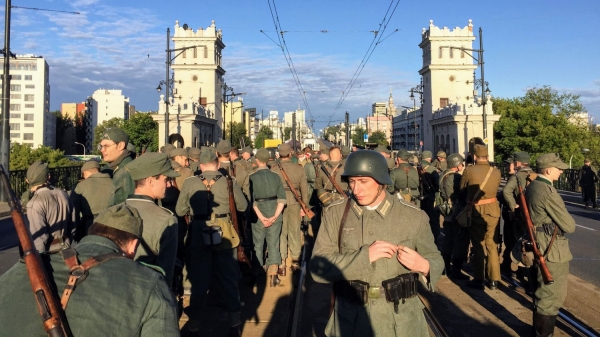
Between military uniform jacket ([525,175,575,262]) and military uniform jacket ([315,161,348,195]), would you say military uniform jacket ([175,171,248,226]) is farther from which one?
military uniform jacket ([315,161,348,195])

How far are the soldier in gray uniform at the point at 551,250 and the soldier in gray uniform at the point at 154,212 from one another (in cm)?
371

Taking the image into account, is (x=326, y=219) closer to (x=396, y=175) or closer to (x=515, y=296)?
(x=515, y=296)

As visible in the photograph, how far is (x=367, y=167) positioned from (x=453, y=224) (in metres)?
6.06

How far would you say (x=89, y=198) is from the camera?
600 cm

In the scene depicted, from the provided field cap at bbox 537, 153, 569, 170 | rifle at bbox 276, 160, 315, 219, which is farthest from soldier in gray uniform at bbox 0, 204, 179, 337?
rifle at bbox 276, 160, 315, 219

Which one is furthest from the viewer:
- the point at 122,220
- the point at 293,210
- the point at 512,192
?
the point at 293,210

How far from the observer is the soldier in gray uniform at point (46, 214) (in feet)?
17.0

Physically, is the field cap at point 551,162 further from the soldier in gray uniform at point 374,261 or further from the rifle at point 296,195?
the rifle at point 296,195

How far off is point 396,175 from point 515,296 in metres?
3.59

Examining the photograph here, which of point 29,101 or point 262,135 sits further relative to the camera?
point 29,101

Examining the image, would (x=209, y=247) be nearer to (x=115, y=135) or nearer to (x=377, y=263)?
(x=115, y=135)

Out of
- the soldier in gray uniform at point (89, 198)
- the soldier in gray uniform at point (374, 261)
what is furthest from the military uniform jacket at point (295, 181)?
the soldier in gray uniform at point (374, 261)

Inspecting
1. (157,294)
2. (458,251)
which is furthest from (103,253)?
(458,251)

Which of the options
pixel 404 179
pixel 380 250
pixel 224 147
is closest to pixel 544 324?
pixel 380 250
